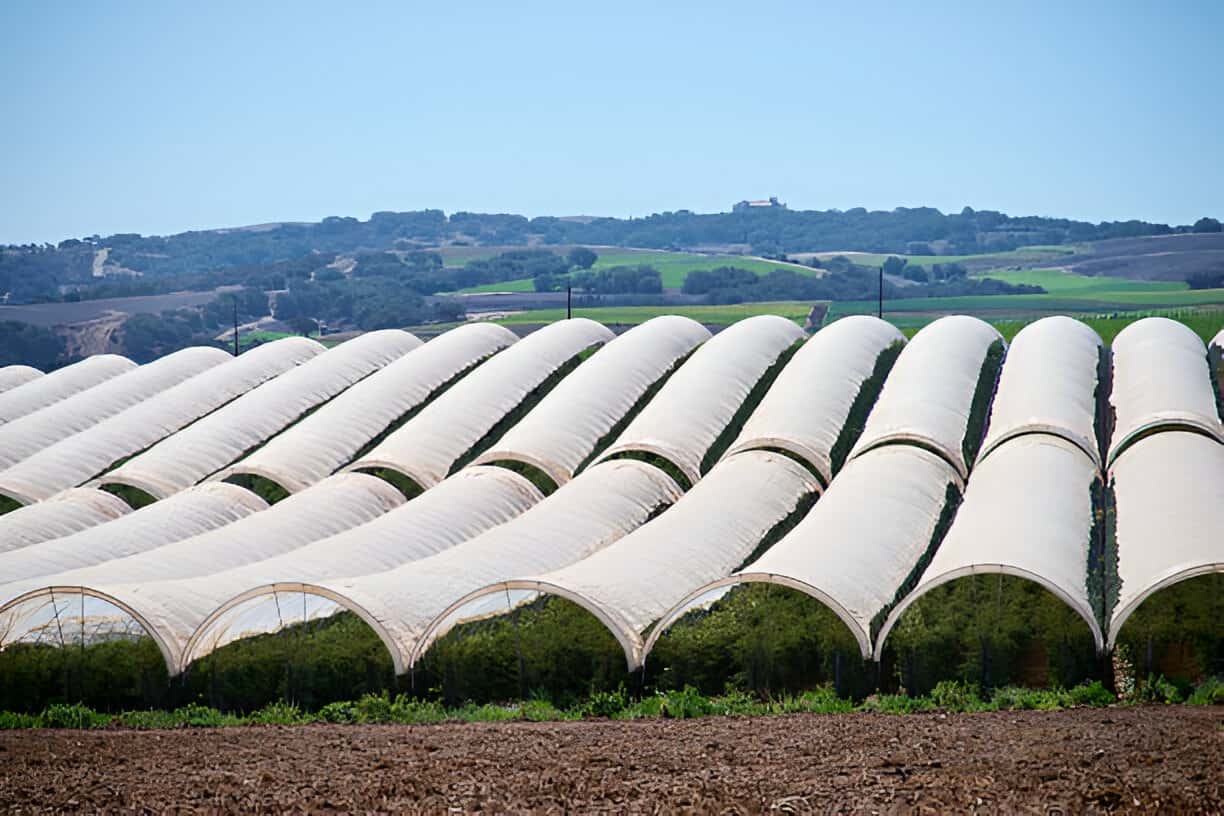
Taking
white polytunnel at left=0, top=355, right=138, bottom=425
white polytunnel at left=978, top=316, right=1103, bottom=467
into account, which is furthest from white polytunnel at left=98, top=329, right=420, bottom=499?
white polytunnel at left=978, top=316, right=1103, bottom=467

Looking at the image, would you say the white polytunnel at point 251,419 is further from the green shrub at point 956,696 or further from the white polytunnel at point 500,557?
the green shrub at point 956,696

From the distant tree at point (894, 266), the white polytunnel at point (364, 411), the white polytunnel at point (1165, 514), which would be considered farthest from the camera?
the distant tree at point (894, 266)

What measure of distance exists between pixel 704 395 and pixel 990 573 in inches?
611

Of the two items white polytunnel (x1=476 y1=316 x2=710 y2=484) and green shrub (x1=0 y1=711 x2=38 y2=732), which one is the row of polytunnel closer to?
white polytunnel (x1=476 y1=316 x2=710 y2=484)

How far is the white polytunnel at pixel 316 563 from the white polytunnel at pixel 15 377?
2337cm

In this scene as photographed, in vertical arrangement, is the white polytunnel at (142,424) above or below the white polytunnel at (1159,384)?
below

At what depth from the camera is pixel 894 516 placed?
24.0 metres

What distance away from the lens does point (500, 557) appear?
22.9 m

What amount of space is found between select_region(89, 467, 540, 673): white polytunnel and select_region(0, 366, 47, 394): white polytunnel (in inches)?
920

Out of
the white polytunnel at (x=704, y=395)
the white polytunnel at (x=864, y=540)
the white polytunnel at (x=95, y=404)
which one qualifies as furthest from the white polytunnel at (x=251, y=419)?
the white polytunnel at (x=864, y=540)

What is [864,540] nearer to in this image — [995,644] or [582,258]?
[995,644]

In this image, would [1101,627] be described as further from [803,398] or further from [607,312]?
[607,312]

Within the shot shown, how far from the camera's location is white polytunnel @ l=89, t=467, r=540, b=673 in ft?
66.5

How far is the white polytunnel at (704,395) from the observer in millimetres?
30500
